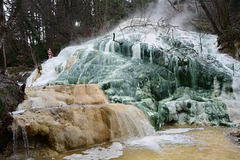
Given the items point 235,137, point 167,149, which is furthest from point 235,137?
point 167,149

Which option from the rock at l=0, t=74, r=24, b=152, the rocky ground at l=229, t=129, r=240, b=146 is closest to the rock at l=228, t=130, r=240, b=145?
the rocky ground at l=229, t=129, r=240, b=146

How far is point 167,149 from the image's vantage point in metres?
3.82

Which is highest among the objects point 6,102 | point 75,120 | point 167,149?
point 6,102

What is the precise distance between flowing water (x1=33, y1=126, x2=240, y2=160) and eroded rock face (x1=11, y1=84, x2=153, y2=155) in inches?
9.5

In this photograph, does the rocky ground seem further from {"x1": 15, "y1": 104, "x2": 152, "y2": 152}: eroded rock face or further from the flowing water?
{"x1": 15, "y1": 104, "x2": 152, "y2": 152}: eroded rock face

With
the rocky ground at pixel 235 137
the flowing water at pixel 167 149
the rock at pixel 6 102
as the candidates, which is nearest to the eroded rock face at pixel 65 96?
the rock at pixel 6 102

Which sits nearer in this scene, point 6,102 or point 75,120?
point 6,102

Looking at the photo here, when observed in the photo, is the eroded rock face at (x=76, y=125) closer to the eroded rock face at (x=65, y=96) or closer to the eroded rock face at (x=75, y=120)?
the eroded rock face at (x=75, y=120)

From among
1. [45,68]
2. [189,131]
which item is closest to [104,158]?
[189,131]

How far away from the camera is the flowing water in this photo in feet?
11.2

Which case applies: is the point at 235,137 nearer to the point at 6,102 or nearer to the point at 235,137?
the point at 235,137

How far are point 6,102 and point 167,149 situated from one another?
344cm

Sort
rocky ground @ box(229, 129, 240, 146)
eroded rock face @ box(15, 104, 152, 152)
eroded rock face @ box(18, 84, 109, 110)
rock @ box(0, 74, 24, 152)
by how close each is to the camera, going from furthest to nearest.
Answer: eroded rock face @ box(18, 84, 109, 110), rocky ground @ box(229, 129, 240, 146), eroded rock face @ box(15, 104, 152, 152), rock @ box(0, 74, 24, 152)

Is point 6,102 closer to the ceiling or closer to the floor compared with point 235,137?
closer to the ceiling
